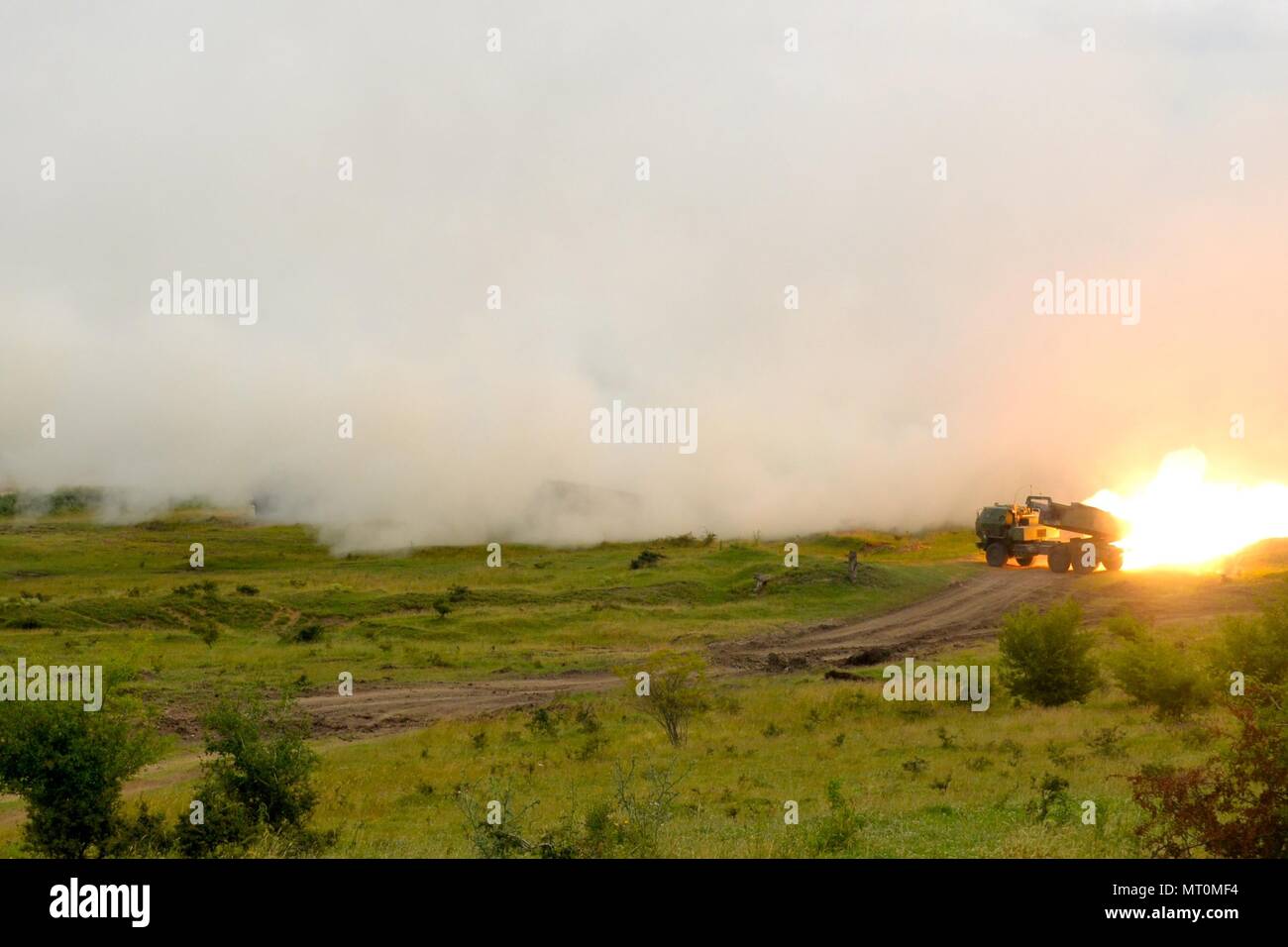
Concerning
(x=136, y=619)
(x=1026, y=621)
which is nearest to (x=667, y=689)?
(x=1026, y=621)

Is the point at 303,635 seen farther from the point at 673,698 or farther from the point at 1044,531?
the point at 1044,531

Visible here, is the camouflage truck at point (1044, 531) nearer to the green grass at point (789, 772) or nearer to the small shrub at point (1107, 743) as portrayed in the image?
the green grass at point (789, 772)

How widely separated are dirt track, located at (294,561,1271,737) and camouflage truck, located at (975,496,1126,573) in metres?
3.80

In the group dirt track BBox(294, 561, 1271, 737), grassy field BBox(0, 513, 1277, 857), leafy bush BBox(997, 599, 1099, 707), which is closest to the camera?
grassy field BBox(0, 513, 1277, 857)

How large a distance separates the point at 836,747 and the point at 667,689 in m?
6.27

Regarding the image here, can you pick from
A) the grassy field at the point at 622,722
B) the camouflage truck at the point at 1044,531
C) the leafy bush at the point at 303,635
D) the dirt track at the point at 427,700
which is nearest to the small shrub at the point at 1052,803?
the grassy field at the point at 622,722

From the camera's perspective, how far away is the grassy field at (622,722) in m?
20.8

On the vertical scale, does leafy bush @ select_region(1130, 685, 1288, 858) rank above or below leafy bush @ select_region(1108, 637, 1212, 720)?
above

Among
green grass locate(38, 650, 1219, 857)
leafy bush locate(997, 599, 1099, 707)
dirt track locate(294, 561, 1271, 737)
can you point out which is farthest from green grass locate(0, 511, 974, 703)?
leafy bush locate(997, 599, 1099, 707)

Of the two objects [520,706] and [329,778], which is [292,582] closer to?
[520,706]

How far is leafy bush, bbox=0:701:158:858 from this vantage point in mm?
20766

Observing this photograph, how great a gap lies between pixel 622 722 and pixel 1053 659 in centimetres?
1659

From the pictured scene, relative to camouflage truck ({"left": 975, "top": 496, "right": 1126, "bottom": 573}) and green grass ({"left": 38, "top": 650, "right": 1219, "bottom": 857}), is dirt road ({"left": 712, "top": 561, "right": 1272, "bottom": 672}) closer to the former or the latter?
camouflage truck ({"left": 975, "top": 496, "right": 1126, "bottom": 573})

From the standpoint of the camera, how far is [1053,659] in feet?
126
